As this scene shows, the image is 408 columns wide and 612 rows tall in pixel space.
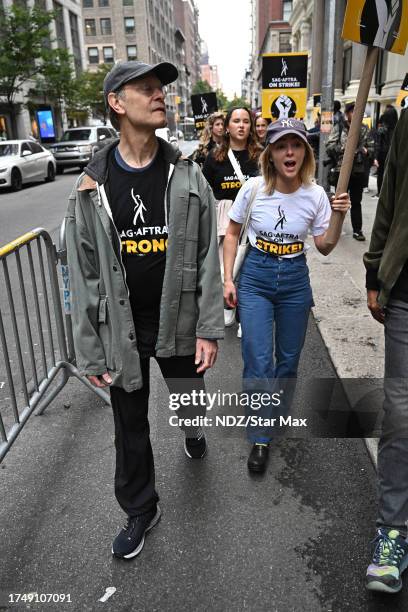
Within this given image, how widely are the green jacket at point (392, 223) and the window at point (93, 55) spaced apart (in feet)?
283

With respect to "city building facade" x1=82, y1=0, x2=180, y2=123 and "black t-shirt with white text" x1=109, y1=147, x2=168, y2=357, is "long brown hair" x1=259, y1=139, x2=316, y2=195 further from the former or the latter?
"city building facade" x1=82, y1=0, x2=180, y2=123

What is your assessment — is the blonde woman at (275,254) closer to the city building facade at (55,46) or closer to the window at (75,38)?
the city building facade at (55,46)

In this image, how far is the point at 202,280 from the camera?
8.23 ft

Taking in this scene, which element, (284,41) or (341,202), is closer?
(341,202)

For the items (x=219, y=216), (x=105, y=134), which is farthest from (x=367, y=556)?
(x=105, y=134)

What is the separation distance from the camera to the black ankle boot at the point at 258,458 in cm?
318

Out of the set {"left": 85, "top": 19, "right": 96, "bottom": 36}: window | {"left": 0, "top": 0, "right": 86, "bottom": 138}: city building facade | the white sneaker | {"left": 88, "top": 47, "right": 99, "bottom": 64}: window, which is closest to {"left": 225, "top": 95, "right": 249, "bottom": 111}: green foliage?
the white sneaker

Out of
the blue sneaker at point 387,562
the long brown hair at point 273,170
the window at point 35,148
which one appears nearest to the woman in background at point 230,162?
the long brown hair at point 273,170

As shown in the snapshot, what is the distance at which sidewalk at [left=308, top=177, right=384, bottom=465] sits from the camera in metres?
4.41

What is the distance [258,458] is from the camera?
3209 mm

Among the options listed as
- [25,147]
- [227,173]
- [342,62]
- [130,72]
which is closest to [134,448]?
[130,72]

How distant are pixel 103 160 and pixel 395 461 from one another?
1.86 m

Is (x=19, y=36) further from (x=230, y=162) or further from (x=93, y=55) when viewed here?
(x=93, y=55)

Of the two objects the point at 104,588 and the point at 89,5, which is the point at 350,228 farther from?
the point at 89,5
